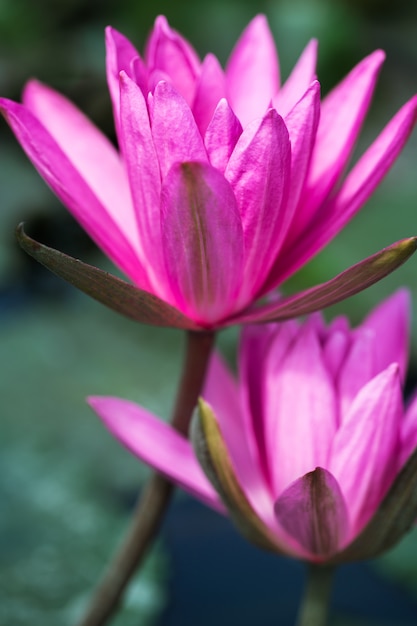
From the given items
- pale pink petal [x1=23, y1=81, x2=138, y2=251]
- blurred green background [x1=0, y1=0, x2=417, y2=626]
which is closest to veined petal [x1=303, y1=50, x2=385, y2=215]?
pale pink petal [x1=23, y1=81, x2=138, y2=251]

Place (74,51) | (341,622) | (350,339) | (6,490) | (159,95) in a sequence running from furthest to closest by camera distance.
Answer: (74,51), (6,490), (341,622), (350,339), (159,95)

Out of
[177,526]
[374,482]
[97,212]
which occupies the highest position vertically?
[97,212]

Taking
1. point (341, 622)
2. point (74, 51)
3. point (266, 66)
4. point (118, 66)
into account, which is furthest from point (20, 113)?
point (74, 51)

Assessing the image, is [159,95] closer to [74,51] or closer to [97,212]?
[97,212]

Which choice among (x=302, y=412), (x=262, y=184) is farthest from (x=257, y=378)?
(x=262, y=184)

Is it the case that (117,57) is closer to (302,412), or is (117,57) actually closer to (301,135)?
(301,135)

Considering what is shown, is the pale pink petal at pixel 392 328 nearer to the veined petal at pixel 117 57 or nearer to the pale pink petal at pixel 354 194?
the pale pink petal at pixel 354 194
